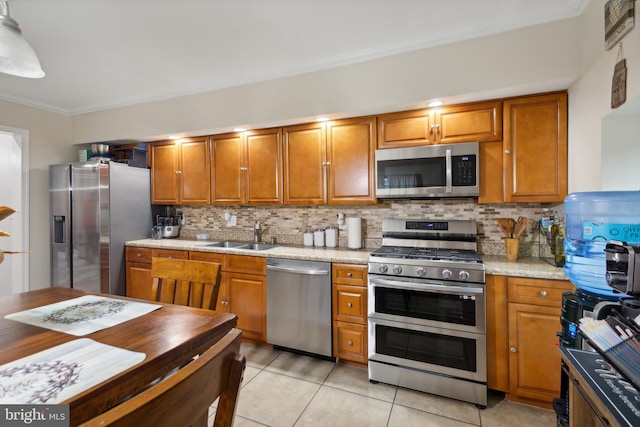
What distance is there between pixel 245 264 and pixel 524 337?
2.25 metres

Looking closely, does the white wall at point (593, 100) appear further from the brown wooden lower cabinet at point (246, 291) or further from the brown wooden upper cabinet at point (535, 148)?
the brown wooden lower cabinet at point (246, 291)

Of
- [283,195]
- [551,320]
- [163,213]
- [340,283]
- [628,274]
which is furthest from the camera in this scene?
[163,213]

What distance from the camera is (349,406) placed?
1973mm

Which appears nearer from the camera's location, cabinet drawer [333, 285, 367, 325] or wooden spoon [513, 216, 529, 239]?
wooden spoon [513, 216, 529, 239]

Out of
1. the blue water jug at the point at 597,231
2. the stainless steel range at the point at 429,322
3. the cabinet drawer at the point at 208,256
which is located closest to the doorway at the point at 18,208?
the cabinet drawer at the point at 208,256

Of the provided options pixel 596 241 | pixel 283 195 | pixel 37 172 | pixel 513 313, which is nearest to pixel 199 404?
pixel 596 241

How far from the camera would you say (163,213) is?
154 inches

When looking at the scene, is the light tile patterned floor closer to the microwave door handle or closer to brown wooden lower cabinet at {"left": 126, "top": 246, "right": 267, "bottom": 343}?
brown wooden lower cabinet at {"left": 126, "top": 246, "right": 267, "bottom": 343}

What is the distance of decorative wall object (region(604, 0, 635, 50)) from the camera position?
4.57 feet

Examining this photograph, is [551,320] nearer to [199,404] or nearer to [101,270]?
[199,404]

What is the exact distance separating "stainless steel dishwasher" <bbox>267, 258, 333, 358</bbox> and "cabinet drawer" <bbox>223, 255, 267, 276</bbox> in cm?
9

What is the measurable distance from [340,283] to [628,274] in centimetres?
176

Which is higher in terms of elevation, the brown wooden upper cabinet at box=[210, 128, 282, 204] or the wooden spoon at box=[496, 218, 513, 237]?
the brown wooden upper cabinet at box=[210, 128, 282, 204]

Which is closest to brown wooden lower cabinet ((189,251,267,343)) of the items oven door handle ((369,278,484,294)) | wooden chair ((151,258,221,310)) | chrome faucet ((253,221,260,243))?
chrome faucet ((253,221,260,243))
